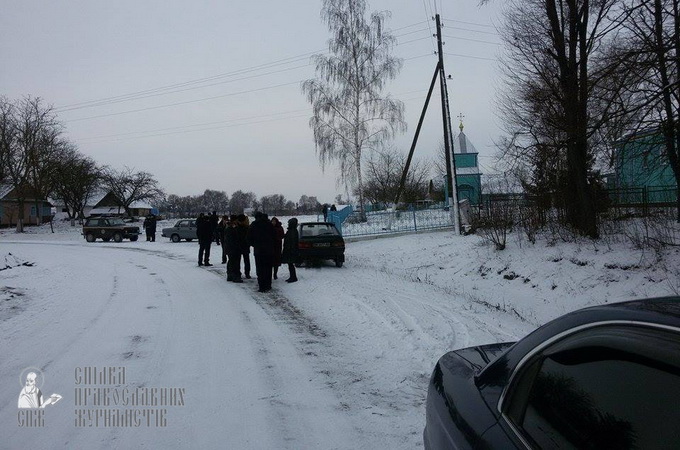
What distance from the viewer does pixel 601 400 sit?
59.7 inches

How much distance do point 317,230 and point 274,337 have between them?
8644mm

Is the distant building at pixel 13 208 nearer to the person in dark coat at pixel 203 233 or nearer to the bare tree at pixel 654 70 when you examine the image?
the person in dark coat at pixel 203 233

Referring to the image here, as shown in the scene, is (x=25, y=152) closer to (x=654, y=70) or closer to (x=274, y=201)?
(x=654, y=70)

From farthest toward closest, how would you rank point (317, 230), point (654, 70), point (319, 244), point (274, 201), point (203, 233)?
point (274, 201)
point (203, 233)
point (317, 230)
point (319, 244)
point (654, 70)

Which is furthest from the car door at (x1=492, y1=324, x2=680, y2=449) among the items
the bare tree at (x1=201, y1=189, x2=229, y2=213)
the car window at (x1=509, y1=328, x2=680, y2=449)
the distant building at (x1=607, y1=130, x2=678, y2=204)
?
the bare tree at (x1=201, y1=189, x2=229, y2=213)

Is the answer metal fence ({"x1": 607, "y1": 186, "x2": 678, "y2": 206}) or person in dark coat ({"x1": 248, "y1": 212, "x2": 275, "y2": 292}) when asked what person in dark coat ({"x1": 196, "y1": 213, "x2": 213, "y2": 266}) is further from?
metal fence ({"x1": 607, "y1": 186, "x2": 678, "y2": 206})

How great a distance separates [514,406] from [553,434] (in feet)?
0.83

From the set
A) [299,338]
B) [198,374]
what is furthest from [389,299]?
[198,374]

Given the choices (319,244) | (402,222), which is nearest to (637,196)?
(319,244)

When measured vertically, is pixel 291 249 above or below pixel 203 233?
below

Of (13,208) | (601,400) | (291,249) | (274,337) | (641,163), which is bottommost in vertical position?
(274,337)

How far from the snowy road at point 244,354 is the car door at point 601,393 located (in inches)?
70.9

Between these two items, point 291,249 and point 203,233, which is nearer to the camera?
point 291,249

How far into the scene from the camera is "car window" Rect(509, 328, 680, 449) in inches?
52.6
